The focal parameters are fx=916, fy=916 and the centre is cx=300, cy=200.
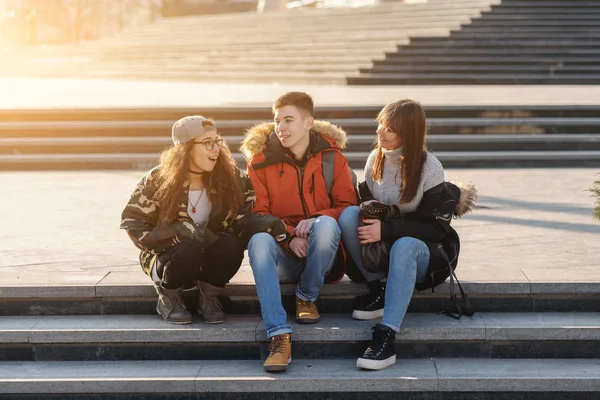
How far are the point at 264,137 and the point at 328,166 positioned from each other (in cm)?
38

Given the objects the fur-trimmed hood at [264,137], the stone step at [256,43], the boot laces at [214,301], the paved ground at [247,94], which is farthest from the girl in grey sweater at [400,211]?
the stone step at [256,43]

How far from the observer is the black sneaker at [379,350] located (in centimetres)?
440

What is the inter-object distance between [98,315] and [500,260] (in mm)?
2363

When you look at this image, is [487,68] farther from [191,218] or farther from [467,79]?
[191,218]

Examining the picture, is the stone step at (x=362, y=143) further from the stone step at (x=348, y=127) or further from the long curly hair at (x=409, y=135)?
the long curly hair at (x=409, y=135)

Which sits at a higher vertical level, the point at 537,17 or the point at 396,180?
the point at 537,17

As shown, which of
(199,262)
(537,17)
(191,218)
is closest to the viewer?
(199,262)

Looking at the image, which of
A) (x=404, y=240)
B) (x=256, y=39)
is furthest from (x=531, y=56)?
(x=404, y=240)

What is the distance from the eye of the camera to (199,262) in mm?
4578

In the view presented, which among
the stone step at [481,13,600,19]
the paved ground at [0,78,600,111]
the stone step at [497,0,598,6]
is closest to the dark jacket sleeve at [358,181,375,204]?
the paved ground at [0,78,600,111]

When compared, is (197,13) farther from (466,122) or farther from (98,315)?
(98,315)

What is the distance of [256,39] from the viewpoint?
2014 centimetres

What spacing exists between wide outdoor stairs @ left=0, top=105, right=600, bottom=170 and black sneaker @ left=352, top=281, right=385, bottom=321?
5.07 meters

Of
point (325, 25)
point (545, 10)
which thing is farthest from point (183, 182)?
point (325, 25)
